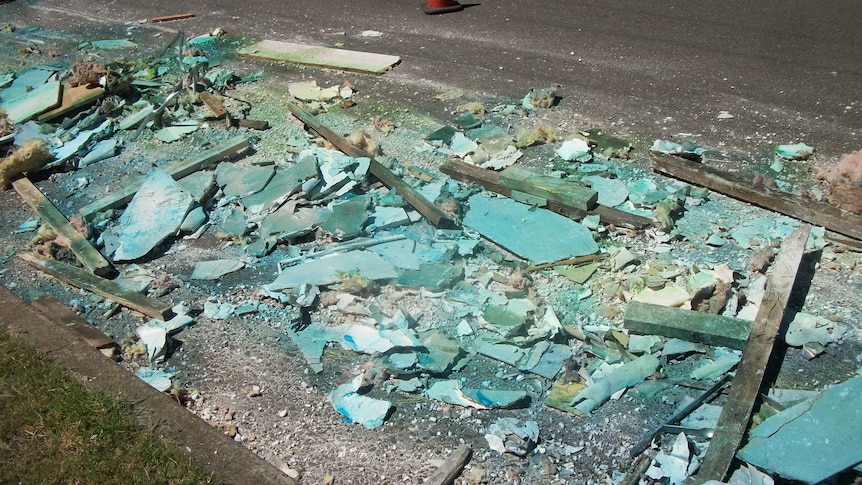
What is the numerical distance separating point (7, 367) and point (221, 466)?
162 centimetres

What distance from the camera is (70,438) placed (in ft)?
12.2

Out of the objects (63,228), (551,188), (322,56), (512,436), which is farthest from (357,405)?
(322,56)

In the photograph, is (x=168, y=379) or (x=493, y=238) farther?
(x=493, y=238)

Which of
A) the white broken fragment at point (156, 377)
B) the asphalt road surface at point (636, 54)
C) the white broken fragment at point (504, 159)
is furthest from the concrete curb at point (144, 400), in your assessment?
the asphalt road surface at point (636, 54)

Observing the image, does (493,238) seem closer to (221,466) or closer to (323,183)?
(323,183)

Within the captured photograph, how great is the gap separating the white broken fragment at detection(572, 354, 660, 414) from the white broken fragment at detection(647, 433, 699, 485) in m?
0.46

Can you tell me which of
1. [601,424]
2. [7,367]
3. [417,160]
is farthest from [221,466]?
[417,160]

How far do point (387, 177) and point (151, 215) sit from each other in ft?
6.41

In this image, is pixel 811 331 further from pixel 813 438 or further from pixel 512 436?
pixel 512 436

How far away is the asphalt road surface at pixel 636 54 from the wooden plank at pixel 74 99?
245 centimetres

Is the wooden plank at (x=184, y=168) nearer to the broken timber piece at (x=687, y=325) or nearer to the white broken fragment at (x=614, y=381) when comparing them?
the broken timber piece at (x=687, y=325)

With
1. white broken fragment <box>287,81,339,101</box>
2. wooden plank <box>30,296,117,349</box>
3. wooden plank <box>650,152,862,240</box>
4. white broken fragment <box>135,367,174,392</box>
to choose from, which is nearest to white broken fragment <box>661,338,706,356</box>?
wooden plank <box>650,152,862,240</box>

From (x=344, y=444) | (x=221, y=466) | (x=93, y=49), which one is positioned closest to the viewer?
(x=221, y=466)

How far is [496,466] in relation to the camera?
359 cm
